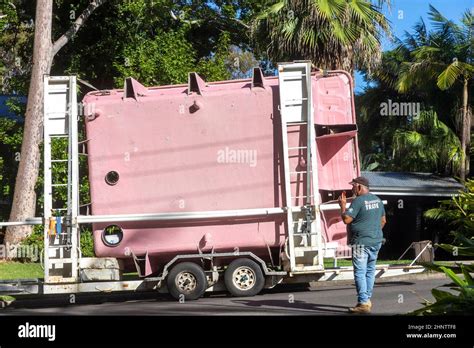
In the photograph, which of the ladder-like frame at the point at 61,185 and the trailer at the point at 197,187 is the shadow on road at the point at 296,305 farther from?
the ladder-like frame at the point at 61,185

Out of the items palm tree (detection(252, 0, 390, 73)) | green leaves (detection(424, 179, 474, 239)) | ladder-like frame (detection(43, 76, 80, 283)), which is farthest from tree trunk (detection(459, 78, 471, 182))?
ladder-like frame (detection(43, 76, 80, 283))

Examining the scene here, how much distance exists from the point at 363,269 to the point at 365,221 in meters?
0.63

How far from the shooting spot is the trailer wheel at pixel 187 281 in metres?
11.0

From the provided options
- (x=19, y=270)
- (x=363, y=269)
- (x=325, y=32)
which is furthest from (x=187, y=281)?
(x=325, y=32)

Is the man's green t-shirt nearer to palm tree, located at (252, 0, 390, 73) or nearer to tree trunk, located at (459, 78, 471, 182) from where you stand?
palm tree, located at (252, 0, 390, 73)

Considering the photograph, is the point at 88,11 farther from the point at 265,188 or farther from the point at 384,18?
the point at 265,188

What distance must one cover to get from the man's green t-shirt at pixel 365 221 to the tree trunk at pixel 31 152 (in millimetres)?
13024

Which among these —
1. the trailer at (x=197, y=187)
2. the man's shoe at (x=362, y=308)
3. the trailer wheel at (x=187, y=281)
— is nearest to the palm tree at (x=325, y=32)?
the trailer at (x=197, y=187)

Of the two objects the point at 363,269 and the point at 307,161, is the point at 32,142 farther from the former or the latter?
the point at 363,269

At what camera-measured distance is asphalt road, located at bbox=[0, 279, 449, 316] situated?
30.3 feet

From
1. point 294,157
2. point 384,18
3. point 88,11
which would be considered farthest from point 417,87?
point 294,157

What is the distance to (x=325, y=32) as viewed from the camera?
1833 centimetres

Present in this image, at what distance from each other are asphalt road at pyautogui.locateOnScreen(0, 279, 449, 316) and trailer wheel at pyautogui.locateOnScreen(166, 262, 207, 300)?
0.56 ft
